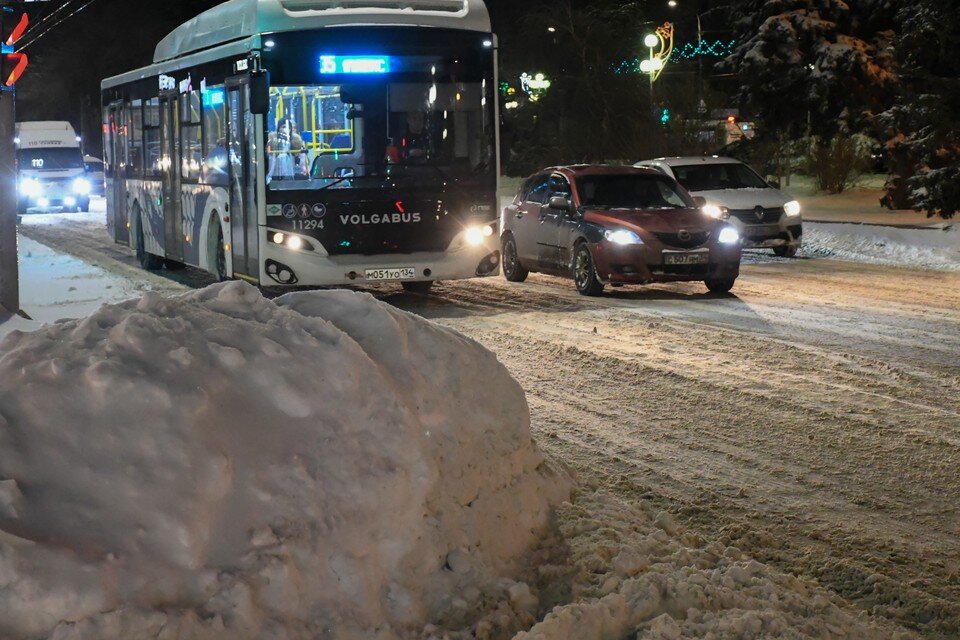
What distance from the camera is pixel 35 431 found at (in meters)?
4.40

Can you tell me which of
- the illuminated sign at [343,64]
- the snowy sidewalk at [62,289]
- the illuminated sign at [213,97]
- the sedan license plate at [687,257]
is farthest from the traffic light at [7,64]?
the sedan license plate at [687,257]

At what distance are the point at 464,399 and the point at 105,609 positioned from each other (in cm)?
208

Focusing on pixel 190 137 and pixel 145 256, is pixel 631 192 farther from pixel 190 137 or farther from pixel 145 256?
pixel 145 256

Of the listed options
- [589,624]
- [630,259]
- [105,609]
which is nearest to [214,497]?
[105,609]

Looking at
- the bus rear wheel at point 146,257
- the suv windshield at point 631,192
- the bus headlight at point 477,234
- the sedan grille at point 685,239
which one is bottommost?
the bus rear wheel at point 146,257

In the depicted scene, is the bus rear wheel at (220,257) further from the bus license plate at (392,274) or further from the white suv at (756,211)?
the white suv at (756,211)

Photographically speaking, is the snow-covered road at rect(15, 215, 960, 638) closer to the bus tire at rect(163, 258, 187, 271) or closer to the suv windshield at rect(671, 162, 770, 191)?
the bus tire at rect(163, 258, 187, 271)

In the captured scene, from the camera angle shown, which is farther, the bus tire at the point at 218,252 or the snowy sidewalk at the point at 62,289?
the bus tire at the point at 218,252

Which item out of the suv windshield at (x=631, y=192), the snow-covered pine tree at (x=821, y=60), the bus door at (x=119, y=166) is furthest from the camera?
the snow-covered pine tree at (x=821, y=60)

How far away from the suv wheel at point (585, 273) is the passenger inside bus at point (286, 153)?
146 inches

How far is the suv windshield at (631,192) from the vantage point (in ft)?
56.5

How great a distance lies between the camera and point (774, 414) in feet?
30.5

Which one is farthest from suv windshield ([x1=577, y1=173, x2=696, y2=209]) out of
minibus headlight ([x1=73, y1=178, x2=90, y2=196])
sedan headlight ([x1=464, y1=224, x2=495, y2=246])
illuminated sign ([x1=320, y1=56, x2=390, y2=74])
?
minibus headlight ([x1=73, y1=178, x2=90, y2=196])

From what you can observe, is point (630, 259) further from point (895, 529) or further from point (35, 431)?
point (35, 431)
